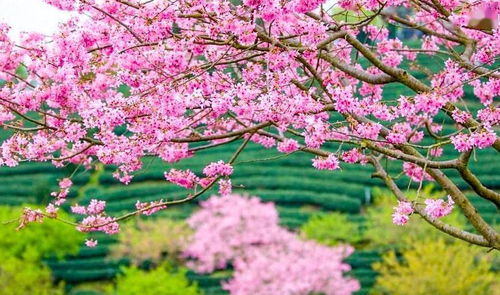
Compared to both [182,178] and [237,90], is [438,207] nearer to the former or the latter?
[237,90]

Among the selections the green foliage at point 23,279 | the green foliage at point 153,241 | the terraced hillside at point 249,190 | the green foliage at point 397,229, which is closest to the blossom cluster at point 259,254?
the green foliage at point 153,241

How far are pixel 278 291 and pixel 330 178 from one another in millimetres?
12950

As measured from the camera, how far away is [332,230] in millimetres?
30609

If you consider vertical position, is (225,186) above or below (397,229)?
above

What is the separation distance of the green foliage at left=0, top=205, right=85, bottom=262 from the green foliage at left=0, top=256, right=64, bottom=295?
1201 millimetres

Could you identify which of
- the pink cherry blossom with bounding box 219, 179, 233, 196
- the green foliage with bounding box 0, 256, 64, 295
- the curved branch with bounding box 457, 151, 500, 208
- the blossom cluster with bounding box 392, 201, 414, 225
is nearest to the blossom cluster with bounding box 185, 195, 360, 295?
the green foliage with bounding box 0, 256, 64, 295

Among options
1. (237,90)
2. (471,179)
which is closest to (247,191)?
(471,179)

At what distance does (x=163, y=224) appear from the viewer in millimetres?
30797

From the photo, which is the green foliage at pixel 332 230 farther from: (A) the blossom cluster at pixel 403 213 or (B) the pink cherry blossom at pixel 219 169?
(A) the blossom cluster at pixel 403 213

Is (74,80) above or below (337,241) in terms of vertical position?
above

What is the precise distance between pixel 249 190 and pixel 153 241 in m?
6.77

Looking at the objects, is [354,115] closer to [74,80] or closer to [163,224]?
[74,80]

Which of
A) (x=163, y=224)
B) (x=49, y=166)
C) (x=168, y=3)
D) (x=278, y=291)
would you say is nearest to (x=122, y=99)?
(x=168, y=3)

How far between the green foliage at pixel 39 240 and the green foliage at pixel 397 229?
35.4 feet
